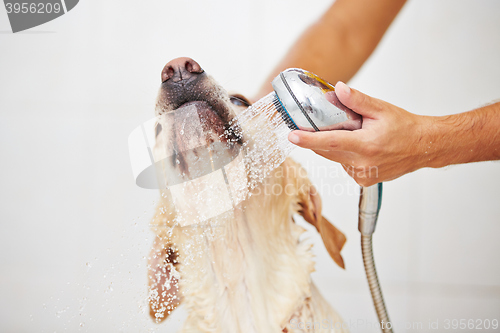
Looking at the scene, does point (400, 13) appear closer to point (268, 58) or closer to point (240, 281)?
point (268, 58)

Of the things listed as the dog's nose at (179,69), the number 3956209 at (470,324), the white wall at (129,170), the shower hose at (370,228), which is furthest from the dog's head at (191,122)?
the number 3956209 at (470,324)

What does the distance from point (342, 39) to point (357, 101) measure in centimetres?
65

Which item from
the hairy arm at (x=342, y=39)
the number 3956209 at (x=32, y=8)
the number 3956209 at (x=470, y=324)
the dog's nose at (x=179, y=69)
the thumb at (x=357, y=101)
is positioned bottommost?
the number 3956209 at (x=470, y=324)

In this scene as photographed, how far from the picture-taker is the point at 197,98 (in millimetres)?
700

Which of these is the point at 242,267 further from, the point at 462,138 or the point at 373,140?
the point at 462,138

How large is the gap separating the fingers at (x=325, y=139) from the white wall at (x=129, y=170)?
45cm

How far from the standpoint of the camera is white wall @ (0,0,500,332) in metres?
0.90

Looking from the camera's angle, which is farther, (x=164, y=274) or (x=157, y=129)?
(x=164, y=274)

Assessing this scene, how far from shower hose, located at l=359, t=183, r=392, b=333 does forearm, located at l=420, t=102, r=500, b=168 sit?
0.45 ft

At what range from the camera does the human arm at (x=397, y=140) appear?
544mm

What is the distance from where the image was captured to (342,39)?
3.62ft

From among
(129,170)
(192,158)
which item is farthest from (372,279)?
(129,170)

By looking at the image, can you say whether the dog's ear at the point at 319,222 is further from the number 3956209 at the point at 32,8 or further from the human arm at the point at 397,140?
the number 3956209 at the point at 32,8

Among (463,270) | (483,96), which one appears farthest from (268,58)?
(463,270)
